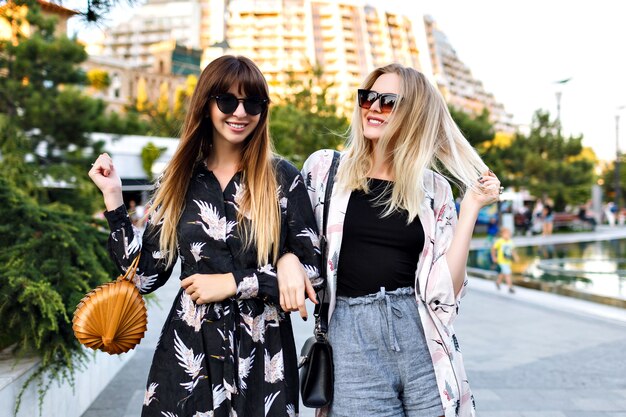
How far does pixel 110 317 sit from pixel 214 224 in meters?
0.46

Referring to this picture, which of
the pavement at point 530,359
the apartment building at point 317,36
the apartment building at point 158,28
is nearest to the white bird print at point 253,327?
the pavement at point 530,359

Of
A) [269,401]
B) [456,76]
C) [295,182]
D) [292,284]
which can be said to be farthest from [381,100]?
[456,76]

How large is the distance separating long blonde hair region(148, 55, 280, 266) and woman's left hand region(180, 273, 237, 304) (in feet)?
0.44

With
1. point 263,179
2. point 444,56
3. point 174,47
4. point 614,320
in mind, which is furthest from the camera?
point 444,56

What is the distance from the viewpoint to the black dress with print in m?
2.35

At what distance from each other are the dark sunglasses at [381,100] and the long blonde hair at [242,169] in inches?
15.7

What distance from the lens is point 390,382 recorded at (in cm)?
245

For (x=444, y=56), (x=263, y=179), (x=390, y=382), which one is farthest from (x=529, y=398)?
(x=444, y=56)

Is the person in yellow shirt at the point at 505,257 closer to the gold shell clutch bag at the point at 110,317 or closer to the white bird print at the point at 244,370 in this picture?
the white bird print at the point at 244,370

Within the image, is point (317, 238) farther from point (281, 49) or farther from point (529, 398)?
point (281, 49)

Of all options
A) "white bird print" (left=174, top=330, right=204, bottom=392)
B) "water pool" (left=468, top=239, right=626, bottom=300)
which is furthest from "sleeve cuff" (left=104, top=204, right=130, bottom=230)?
"water pool" (left=468, top=239, right=626, bottom=300)

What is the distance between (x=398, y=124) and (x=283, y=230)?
1.96 feet

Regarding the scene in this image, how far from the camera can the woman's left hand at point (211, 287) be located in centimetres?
233

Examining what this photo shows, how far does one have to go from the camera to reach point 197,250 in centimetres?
243
